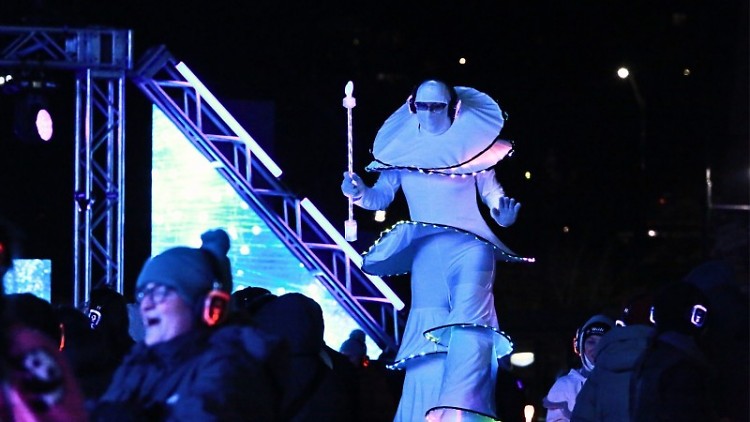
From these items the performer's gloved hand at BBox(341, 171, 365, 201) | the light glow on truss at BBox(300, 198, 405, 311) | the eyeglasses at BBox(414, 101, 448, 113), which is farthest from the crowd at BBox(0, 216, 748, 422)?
the light glow on truss at BBox(300, 198, 405, 311)

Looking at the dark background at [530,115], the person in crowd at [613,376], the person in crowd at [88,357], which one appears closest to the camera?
the person in crowd at [88,357]

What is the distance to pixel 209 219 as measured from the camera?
475 inches

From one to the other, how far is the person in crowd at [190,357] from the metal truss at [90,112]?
7.38 m

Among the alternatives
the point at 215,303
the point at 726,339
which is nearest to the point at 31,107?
the point at 726,339

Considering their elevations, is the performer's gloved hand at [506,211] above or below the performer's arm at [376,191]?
below

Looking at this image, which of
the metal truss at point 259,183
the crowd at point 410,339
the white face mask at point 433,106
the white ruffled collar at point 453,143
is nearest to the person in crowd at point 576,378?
the crowd at point 410,339

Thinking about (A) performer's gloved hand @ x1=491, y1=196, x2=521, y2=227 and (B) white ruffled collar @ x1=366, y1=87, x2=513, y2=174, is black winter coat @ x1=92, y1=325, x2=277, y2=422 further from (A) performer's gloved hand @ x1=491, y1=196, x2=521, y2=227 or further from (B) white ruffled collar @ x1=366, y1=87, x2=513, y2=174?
(B) white ruffled collar @ x1=366, y1=87, x2=513, y2=174

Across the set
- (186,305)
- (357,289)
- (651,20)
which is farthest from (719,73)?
(651,20)

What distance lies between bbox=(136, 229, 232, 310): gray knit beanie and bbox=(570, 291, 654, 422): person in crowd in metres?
2.21

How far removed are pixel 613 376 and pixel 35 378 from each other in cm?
315

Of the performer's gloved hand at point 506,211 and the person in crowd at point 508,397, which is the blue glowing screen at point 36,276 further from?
the performer's gloved hand at point 506,211

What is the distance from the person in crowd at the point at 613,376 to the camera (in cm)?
532

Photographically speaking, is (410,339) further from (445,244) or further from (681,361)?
(681,361)

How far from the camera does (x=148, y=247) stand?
1223 cm
